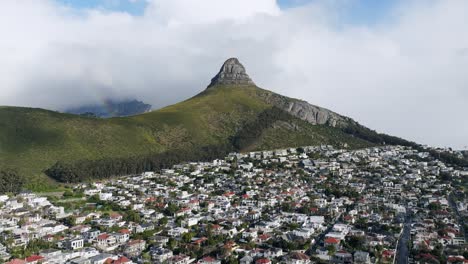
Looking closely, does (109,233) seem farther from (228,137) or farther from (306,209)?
(228,137)

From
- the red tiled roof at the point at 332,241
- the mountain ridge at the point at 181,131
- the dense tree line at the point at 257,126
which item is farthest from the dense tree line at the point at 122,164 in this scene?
the red tiled roof at the point at 332,241

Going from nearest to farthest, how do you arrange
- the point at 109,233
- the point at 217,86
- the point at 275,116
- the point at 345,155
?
the point at 109,233
the point at 345,155
the point at 275,116
the point at 217,86

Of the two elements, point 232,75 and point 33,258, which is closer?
point 33,258

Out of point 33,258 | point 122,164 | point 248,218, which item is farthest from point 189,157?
point 33,258

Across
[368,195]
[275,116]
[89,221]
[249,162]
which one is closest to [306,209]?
[368,195]

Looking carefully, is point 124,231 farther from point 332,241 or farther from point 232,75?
point 232,75

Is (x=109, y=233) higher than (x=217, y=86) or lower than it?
lower

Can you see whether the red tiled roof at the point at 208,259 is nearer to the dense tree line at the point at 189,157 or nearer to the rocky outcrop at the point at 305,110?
the dense tree line at the point at 189,157
